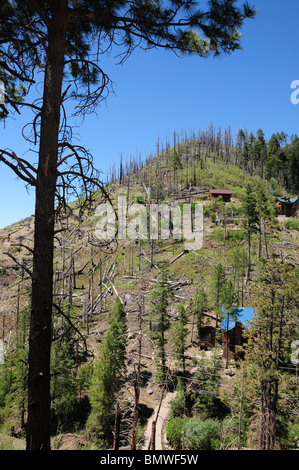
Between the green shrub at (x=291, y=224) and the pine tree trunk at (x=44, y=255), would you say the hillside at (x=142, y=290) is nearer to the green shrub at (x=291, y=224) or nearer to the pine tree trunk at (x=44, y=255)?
the green shrub at (x=291, y=224)

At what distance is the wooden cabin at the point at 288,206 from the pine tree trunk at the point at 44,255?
2526 inches

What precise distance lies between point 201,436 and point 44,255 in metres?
18.9

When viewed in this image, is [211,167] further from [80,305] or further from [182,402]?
[182,402]

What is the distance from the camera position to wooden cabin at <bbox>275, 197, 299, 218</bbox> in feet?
196

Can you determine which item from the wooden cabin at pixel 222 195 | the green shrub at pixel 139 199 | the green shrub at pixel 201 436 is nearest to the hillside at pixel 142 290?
the green shrub at pixel 139 199

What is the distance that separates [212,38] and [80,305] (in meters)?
38.7

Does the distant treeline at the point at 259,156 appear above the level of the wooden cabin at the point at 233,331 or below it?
above

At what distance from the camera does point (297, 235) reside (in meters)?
47.2

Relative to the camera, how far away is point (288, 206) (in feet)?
198

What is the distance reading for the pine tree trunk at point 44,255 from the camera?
10.1ft

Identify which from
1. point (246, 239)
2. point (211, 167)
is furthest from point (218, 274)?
point (211, 167)

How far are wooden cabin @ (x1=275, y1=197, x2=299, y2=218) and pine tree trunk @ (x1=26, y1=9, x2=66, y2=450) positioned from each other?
64.2m
